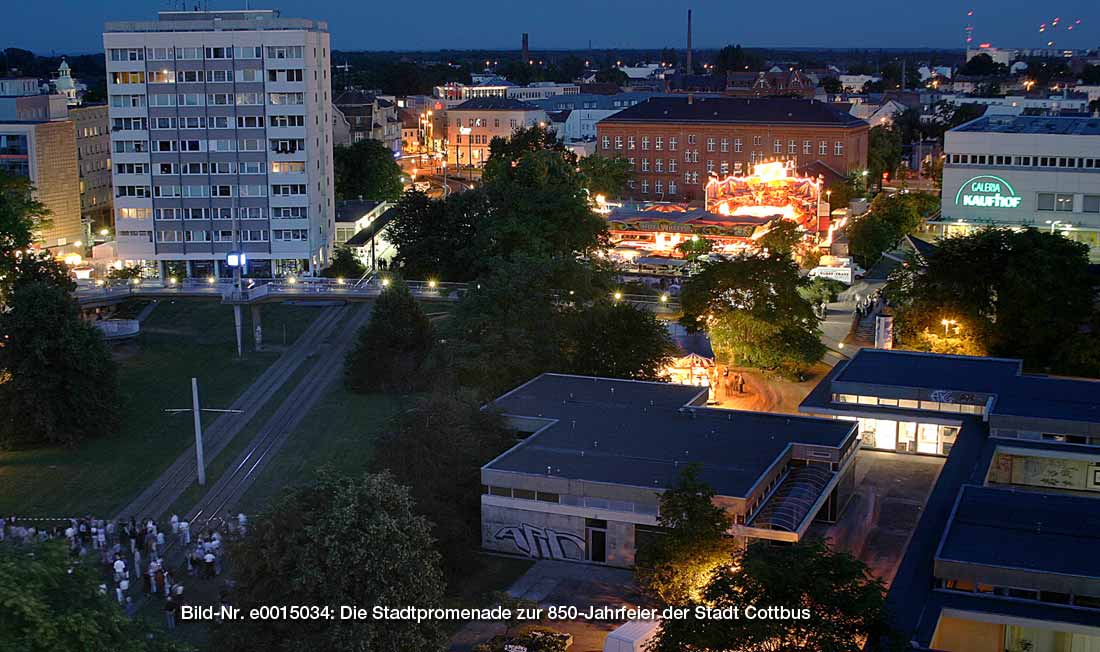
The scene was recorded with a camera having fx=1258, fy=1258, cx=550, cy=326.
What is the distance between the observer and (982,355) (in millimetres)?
45812

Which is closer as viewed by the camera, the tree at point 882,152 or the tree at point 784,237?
the tree at point 784,237

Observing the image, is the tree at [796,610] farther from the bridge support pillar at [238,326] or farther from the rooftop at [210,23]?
the rooftop at [210,23]

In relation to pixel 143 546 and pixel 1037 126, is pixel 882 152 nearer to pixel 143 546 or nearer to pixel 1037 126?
pixel 1037 126

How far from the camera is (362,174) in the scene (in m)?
86.2

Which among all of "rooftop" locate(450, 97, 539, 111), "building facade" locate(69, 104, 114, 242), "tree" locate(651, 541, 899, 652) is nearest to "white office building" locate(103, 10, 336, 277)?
"building facade" locate(69, 104, 114, 242)

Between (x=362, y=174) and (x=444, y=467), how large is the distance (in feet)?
187

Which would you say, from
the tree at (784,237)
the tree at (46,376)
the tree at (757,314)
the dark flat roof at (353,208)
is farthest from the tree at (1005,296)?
the dark flat roof at (353,208)

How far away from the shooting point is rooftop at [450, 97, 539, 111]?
11738 centimetres

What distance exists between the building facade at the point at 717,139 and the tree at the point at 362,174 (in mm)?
17386

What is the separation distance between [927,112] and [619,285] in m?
101

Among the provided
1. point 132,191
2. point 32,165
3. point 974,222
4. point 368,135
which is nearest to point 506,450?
point 132,191

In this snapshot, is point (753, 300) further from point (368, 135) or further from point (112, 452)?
point (368, 135)

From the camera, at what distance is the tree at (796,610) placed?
20797 mm

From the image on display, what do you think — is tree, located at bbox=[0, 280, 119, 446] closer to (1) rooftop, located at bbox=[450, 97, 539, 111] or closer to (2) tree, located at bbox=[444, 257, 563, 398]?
(2) tree, located at bbox=[444, 257, 563, 398]
